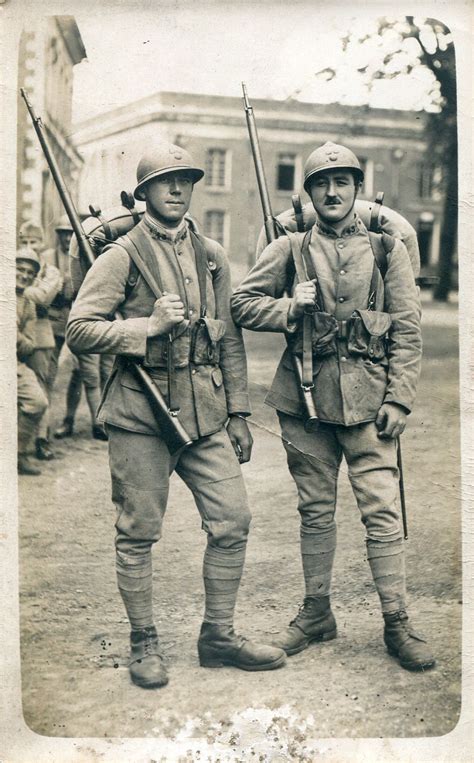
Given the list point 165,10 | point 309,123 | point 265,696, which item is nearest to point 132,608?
point 265,696

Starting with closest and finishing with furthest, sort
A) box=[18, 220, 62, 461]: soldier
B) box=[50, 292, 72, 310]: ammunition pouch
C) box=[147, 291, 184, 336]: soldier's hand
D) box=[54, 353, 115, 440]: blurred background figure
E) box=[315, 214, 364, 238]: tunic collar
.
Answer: box=[147, 291, 184, 336]: soldier's hand → box=[315, 214, 364, 238]: tunic collar → box=[50, 292, 72, 310]: ammunition pouch → box=[18, 220, 62, 461]: soldier → box=[54, 353, 115, 440]: blurred background figure

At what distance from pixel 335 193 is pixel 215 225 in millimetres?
654

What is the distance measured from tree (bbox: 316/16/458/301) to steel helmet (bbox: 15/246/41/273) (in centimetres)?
169

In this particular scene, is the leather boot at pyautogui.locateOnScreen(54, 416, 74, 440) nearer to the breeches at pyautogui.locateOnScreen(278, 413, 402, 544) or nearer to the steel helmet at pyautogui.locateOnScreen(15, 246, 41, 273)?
the steel helmet at pyautogui.locateOnScreen(15, 246, 41, 273)

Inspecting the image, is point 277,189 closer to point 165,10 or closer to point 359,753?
point 165,10

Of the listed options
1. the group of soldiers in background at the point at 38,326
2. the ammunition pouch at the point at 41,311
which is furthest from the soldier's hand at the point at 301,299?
the ammunition pouch at the point at 41,311

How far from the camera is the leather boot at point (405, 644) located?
12.3 feet

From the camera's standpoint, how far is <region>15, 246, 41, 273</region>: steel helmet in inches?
156

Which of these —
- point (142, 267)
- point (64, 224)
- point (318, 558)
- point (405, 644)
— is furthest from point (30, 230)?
point (405, 644)

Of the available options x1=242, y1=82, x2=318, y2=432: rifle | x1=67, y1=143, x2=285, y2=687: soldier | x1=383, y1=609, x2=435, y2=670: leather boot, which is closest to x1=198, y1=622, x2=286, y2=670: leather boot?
x1=67, y1=143, x2=285, y2=687: soldier

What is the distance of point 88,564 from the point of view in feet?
12.9

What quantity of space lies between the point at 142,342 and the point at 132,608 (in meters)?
1.24

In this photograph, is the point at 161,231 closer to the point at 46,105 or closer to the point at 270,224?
the point at 270,224

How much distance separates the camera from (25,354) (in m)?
4.03
